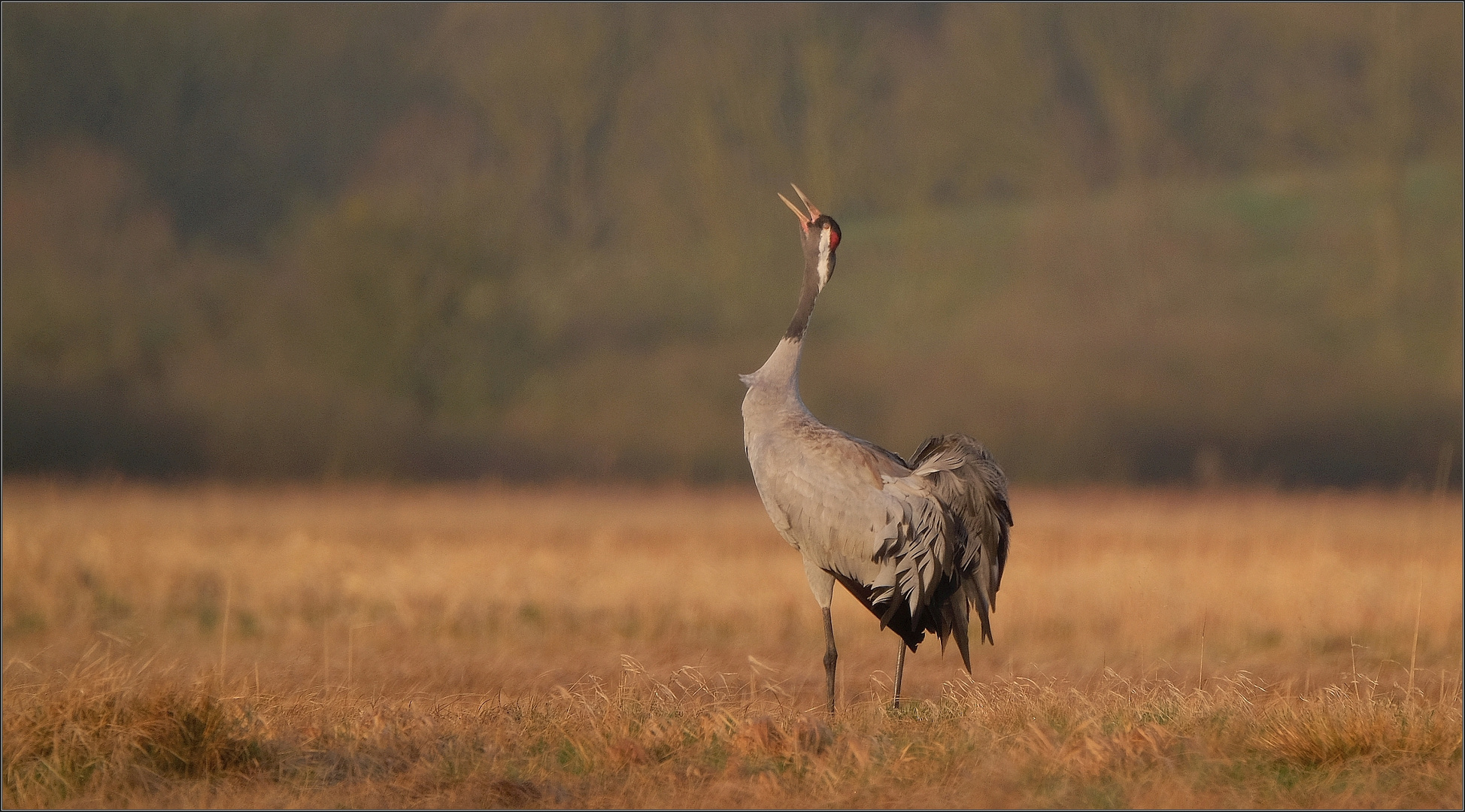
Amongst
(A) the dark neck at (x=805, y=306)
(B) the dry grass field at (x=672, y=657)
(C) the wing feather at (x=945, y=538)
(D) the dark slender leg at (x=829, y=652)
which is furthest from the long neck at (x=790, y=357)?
(B) the dry grass field at (x=672, y=657)

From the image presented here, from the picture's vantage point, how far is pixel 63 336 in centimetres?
2681

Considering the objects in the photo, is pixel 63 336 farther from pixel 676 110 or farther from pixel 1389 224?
pixel 1389 224

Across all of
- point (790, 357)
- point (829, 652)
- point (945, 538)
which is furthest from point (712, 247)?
point (945, 538)

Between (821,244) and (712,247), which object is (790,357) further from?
(712,247)

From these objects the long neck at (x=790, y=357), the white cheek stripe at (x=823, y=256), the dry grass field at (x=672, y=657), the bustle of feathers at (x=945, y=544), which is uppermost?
the white cheek stripe at (x=823, y=256)

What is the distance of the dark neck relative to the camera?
23.1ft

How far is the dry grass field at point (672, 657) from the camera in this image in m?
5.32

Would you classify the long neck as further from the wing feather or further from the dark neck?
the wing feather

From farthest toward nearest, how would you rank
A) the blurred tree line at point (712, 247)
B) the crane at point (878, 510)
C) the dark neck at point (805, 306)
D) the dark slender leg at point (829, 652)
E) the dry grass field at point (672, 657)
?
1. the blurred tree line at point (712, 247)
2. the dark neck at point (805, 306)
3. the dark slender leg at point (829, 652)
4. the crane at point (878, 510)
5. the dry grass field at point (672, 657)

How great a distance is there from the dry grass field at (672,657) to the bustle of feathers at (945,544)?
0.37 m

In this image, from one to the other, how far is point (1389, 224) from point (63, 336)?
23.2m

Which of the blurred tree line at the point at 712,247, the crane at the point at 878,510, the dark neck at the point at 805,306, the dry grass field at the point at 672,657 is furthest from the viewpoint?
the blurred tree line at the point at 712,247

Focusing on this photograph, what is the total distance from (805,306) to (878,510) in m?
0.99

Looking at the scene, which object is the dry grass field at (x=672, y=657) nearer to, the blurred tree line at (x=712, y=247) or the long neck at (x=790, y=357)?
the long neck at (x=790, y=357)
